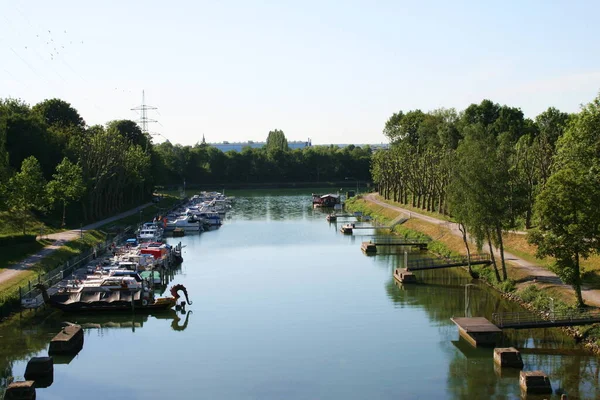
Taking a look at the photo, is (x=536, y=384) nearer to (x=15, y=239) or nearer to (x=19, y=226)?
(x=15, y=239)

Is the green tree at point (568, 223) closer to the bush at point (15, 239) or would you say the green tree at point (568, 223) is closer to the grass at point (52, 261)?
the grass at point (52, 261)

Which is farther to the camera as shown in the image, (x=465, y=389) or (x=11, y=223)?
(x=11, y=223)

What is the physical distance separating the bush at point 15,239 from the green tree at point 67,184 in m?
10.9

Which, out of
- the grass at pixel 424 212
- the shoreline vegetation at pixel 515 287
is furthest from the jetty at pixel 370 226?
the grass at pixel 424 212

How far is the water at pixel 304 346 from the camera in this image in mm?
32531

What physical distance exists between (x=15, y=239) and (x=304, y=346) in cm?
3255

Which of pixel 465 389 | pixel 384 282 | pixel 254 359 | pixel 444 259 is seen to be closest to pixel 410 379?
pixel 465 389

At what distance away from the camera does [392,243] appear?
252 feet

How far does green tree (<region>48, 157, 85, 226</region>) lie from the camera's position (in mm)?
72831

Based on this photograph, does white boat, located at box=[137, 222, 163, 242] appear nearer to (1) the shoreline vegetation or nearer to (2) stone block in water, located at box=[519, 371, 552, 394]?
(1) the shoreline vegetation

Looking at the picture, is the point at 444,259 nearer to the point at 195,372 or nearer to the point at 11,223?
the point at 195,372

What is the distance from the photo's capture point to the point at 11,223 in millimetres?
68312

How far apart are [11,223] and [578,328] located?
5309cm

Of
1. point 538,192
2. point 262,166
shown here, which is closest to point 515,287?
point 538,192
